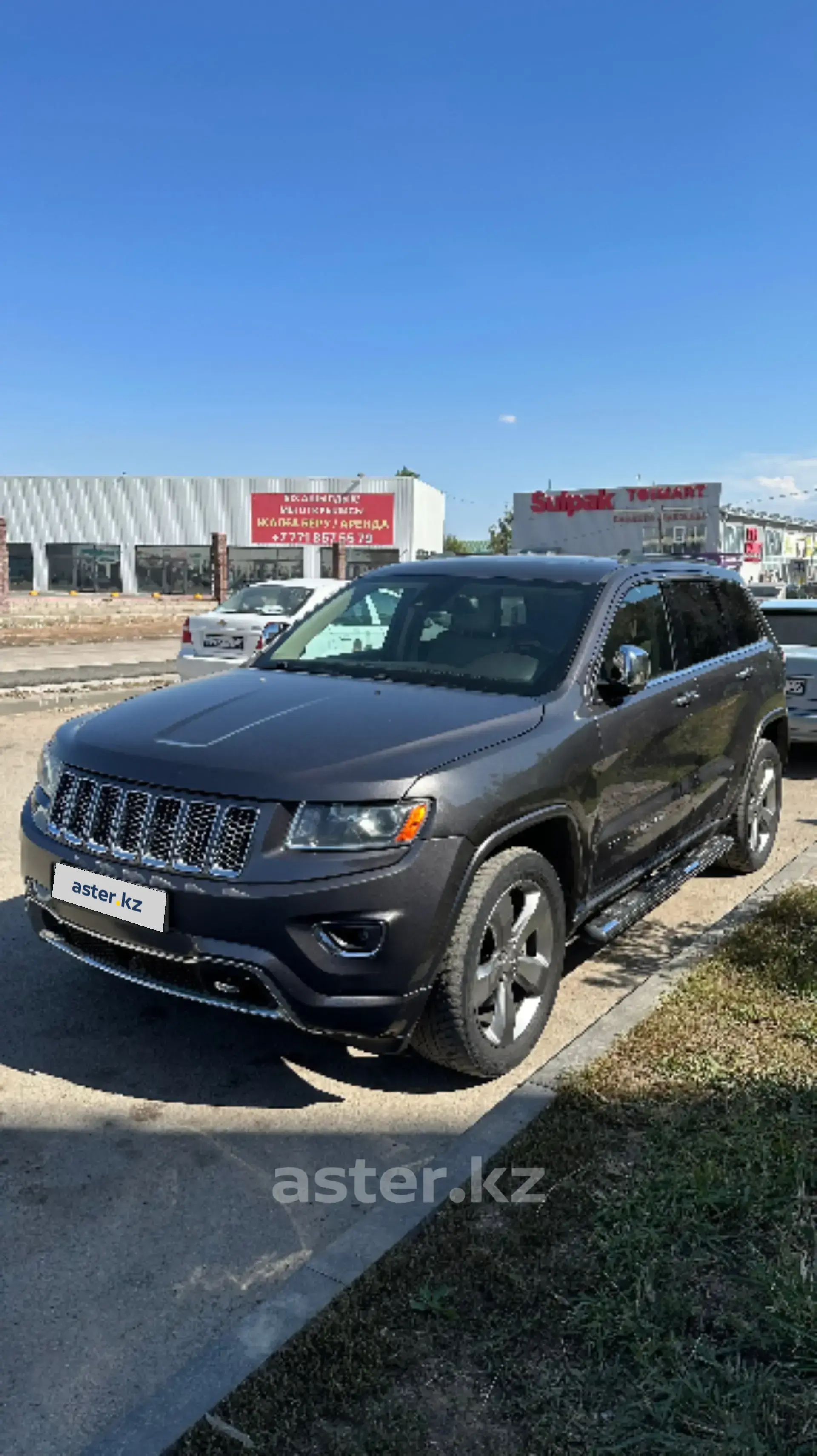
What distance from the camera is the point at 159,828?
3.24 meters

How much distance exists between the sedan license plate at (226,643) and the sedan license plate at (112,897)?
896 centimetres

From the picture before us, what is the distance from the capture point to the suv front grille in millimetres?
3125

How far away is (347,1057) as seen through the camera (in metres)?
3.84

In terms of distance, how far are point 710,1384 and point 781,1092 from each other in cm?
135

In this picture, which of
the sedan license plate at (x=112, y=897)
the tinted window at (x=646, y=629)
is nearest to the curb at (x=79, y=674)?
the tinted window at (x=646, y=629)

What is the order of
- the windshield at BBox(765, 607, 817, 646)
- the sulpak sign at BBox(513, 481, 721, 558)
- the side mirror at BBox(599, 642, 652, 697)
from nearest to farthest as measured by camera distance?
the side mirror at BBox(599, 642, 652, 697)
the windshield at BBox(765, 607, 817, 646)
the sulpak sign at BBox(513, 481, 721, 558)

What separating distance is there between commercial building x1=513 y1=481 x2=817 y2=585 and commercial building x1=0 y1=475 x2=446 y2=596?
549cm

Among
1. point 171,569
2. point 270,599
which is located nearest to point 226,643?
point 270,599

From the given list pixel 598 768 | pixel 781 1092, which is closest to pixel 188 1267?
pixel 781 1092

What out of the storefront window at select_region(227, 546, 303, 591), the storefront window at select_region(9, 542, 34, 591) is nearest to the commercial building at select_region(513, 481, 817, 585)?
the storefront window at select_region(227, 546, 303, 591)

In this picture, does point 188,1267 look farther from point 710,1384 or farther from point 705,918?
point 705,918

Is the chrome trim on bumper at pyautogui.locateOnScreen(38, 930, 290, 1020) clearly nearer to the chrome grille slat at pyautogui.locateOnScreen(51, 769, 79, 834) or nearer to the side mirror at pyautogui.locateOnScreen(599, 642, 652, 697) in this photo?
the chrome grille slat at pyautogui.locateOnScreen(51, 769, 79, 834)

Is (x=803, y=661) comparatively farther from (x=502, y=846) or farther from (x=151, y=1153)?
(x=151, y=1153)

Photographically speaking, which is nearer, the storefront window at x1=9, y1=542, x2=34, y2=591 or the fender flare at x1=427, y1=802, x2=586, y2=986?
the fender flare at x1=427, y1=802, x2=586, y2=986
